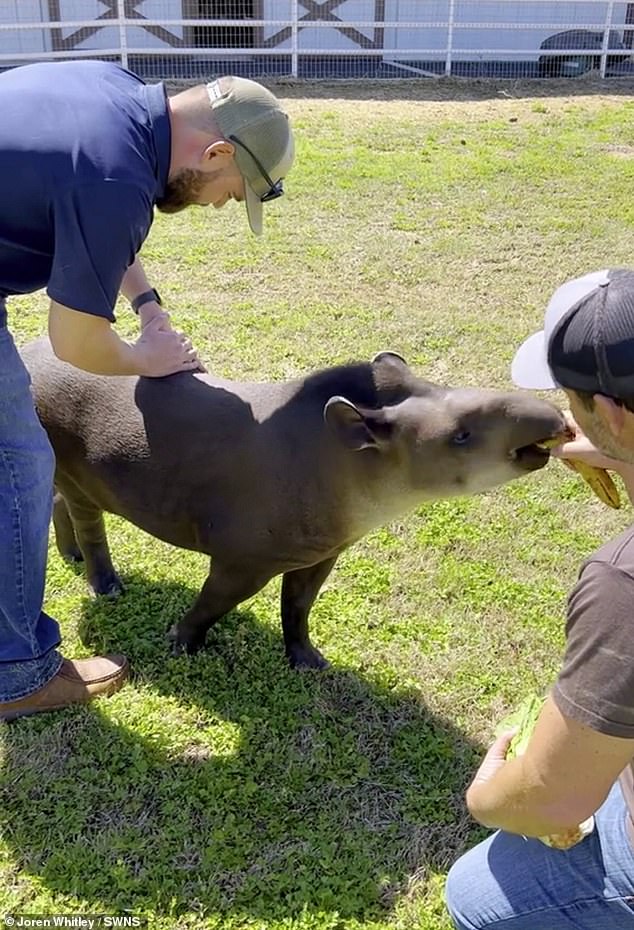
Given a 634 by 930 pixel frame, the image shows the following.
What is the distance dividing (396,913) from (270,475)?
5.13 ft

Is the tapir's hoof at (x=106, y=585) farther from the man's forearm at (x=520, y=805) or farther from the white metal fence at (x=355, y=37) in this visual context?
the white metal fence at (x=355, y=37)

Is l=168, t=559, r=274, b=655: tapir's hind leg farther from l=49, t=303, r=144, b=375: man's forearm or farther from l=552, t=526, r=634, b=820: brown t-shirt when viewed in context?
l=552, t=526, r=634, b=820: brown t-shirt

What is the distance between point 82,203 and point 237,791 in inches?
81.8

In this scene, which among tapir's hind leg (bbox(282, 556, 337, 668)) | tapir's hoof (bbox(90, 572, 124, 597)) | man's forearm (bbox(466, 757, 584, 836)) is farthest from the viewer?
tapir's hoof (bbox(90, 572, 124, 597))

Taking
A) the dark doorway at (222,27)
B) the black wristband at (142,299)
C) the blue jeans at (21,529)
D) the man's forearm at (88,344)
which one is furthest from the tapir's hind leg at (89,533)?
the dark doorway at (222,27)

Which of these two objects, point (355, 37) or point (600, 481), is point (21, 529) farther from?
point (355, 37)

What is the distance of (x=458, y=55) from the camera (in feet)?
55.8

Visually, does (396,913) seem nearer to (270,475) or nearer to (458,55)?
(270,475)

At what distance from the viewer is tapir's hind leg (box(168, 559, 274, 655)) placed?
385cm

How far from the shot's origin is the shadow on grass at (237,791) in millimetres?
3234

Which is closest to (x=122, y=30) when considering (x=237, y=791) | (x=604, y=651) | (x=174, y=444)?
(x=174, y=444)

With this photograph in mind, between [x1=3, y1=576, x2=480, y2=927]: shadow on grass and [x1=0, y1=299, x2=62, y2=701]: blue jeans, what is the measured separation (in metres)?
0.30

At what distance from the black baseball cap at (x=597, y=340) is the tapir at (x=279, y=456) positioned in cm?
140

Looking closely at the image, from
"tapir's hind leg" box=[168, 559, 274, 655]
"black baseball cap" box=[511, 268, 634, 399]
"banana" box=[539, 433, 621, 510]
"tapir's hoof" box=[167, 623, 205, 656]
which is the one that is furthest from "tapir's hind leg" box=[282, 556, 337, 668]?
"black baseball cap" box=[511, 268, 634, 399]
